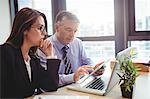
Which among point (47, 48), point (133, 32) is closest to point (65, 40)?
point (47, 48)

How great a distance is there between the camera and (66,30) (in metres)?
2.30

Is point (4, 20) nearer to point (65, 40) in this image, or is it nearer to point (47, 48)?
point (65, 40)

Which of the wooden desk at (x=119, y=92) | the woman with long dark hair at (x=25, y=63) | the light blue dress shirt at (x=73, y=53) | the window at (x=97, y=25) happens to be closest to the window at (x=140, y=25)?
the window at (x=97, y=25)

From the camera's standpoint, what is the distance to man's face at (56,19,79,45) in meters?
2.28

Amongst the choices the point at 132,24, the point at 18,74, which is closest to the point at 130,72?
the point at 18,74

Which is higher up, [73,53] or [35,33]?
[35,33]

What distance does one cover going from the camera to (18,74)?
1.60 meters

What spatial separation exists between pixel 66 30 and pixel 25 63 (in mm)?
764

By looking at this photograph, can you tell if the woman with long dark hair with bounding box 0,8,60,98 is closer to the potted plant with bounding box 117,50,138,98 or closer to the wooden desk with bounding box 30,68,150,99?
the wooden desk with bounding box 30,68,150,99

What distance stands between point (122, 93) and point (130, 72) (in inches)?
5.5

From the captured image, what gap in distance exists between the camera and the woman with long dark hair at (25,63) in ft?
5.23

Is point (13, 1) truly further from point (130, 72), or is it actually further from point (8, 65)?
point (130, 72)

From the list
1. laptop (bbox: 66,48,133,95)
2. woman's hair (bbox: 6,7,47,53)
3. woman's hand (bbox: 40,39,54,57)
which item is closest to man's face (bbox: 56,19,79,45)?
woman's hand (bbox: 40,39,54,57)

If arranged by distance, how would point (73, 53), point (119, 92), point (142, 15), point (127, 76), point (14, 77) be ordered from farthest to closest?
point (142, 15), point (73, 53), point (14, 77), point (119, 92), point (127, 76)
